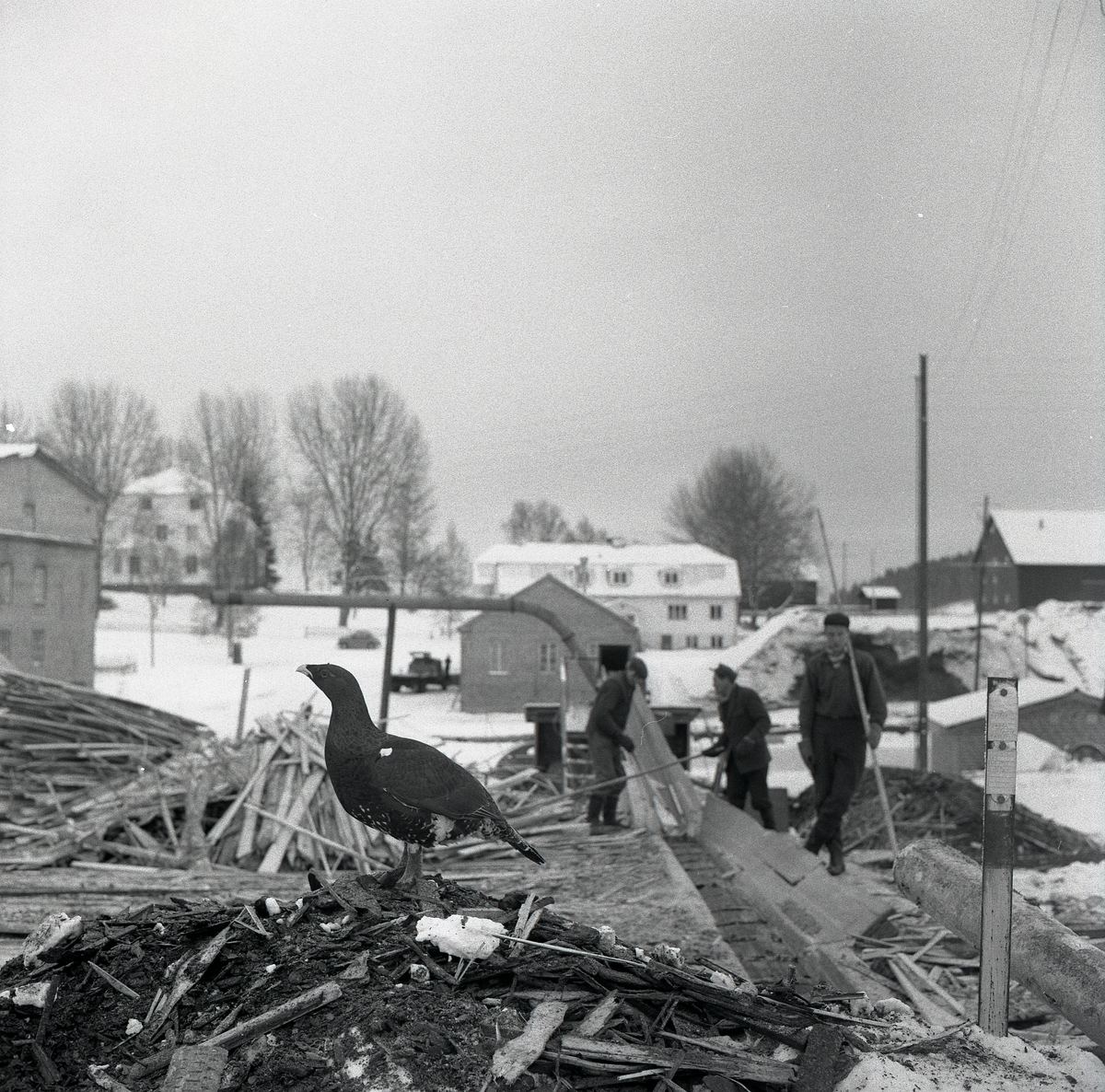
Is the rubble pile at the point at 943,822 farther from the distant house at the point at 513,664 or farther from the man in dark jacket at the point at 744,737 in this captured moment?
the distant house at the point at 513,664

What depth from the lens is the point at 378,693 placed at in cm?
1485

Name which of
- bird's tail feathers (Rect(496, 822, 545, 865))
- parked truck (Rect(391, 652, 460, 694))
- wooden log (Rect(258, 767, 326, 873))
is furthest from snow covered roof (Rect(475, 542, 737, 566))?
bird's tail feathers (Rect(496, 822, 545, 865))

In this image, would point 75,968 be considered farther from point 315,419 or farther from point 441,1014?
point 315,419

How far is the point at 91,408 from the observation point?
35469 mm

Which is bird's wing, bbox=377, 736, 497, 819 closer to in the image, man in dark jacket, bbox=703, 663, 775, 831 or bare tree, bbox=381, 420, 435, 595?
man in dark jacket, bbox=703, 663, 775, 831

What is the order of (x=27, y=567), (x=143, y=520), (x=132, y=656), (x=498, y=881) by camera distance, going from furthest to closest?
(x=143, y=520)
(x=132, y=656)
(x=27, y=567)
(x=498, y=881)

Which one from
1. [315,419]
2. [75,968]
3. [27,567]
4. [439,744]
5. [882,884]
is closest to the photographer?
[75,968]

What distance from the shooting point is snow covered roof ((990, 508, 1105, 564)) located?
96.2ft

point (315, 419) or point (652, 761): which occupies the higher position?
point (315, 419)

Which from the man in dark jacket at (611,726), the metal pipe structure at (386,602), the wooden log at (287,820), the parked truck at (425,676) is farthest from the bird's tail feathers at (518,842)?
the parked truck at (425,676)


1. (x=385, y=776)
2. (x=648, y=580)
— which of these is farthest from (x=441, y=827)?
(x=648, y=580)

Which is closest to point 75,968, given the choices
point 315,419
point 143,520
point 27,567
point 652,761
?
point 652,761

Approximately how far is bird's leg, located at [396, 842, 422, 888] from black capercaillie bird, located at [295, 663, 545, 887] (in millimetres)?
78

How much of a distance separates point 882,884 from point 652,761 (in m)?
1.97
